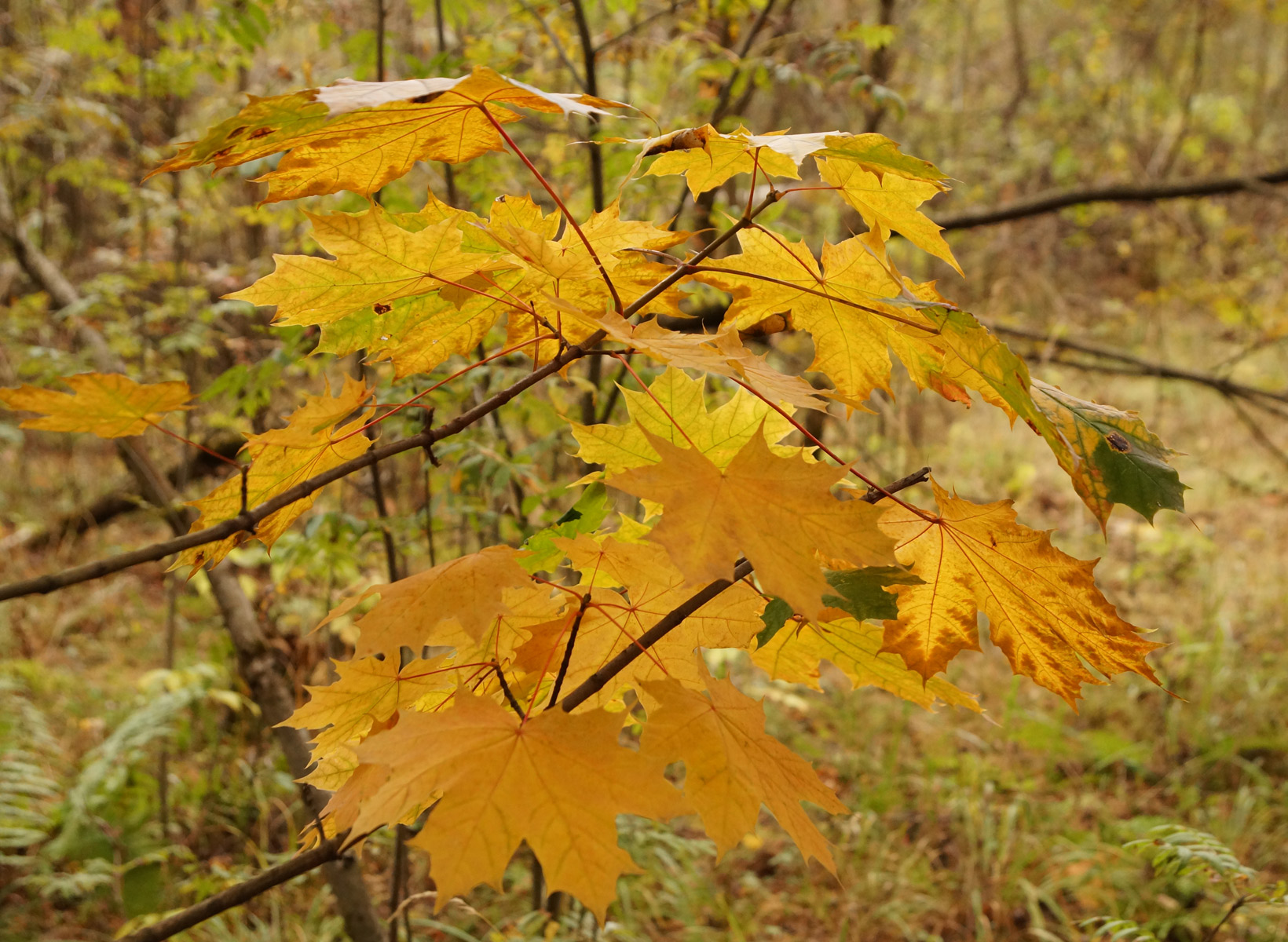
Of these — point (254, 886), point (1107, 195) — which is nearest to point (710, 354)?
point (254, 886)

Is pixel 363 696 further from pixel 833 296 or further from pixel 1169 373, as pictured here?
pixel 1169 373

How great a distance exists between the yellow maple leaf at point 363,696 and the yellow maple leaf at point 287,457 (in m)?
0.14

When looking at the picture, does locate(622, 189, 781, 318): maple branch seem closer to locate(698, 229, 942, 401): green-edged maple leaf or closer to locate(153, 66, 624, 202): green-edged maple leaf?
locate(698, 229, 942, 401): green-edged maple leaf

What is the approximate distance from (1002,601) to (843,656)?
0.49 feet

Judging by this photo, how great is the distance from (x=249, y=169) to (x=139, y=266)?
4.60 ft

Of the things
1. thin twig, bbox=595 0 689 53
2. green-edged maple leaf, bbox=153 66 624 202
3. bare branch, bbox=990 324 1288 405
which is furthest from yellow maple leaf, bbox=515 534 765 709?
bare branch, bbox=990 324 1288 405

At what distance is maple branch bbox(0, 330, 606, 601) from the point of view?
0.40 metres

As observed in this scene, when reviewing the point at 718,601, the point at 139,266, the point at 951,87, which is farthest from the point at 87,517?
the point at 951,87

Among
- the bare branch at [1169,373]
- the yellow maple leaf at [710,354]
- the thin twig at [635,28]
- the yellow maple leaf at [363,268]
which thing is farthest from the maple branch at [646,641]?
the bare branch at [1169,373]

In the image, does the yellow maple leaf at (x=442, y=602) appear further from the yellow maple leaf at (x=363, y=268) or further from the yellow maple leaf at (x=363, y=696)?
the yellow maple leaf at (x=363, y=268)

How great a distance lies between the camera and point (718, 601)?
67cm

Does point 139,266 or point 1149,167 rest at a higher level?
point 1149,167

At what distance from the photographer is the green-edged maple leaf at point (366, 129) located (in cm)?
48

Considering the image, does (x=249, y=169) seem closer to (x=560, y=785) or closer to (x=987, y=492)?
(x=560, y=785)
